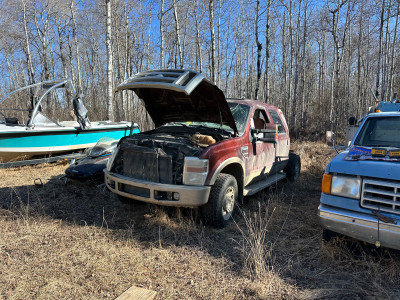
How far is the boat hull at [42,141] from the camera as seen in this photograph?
725 centimetres

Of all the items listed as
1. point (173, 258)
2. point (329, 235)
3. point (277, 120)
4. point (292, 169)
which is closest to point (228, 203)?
point (173, 258)

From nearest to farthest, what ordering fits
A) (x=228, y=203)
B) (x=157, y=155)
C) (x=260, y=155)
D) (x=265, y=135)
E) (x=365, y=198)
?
(x=365, y=198) → (x=157, y=155) → (x=228, y=203) → (x=265, y=135) → (x=260, y=155)

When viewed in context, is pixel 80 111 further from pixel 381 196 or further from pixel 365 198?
pixel 381 196

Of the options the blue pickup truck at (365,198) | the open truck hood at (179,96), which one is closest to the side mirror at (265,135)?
the open truck hood at (179,96)

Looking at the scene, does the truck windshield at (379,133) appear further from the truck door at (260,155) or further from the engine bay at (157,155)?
the engine bay at (157,155)

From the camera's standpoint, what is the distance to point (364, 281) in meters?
2.83

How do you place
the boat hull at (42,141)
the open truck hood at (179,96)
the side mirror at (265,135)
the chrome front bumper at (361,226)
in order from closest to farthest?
the chrome front bumper at (361,226)
the open truck hood at (179,96)
the side mirror at (265,135)
the boat hull at (42,141)

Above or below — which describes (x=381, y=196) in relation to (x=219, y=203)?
above

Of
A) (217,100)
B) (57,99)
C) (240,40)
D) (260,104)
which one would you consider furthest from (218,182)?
(57,99)

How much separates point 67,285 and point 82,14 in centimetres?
2766

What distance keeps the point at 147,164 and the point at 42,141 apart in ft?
17.8

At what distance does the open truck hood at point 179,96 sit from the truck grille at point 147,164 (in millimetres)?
913

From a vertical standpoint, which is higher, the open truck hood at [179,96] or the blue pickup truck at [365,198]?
the open truck hood at [179,96]

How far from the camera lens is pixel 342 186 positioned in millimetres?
3092
